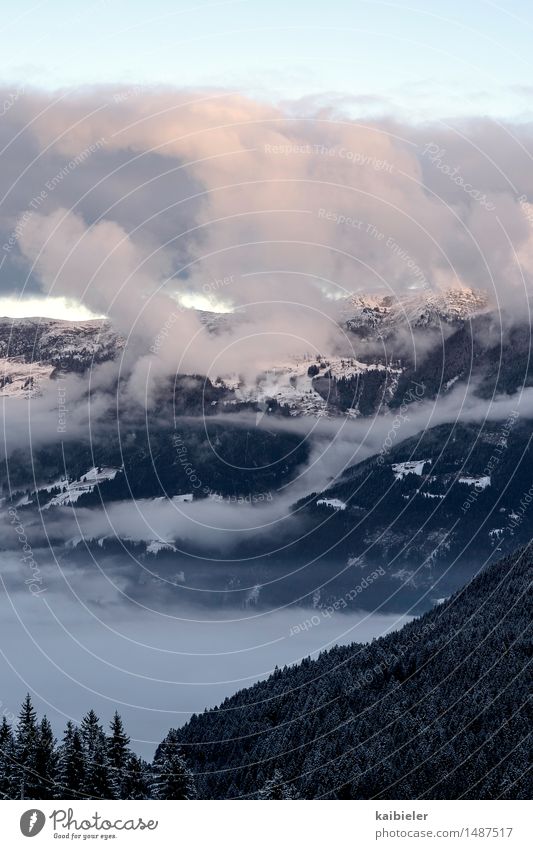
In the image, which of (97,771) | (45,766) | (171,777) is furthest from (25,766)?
(171,777)

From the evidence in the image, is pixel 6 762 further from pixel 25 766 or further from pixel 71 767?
pixel 71 767

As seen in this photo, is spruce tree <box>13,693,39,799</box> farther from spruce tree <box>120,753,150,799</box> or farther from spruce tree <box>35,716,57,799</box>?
spruce tree <box>120,753,150,799</box>

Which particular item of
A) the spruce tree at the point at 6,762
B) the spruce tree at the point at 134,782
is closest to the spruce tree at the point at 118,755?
the spruce tree at the point at 134,782

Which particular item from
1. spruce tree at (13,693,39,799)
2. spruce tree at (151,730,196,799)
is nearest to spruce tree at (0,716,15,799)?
spruce tree at (13,693,39,799)

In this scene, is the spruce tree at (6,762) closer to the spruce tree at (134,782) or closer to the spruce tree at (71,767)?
the spruce tree at (71,767)

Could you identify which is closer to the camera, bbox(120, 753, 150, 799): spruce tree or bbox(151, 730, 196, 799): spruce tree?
bbox(120, 753, 150, 799): spruce tree

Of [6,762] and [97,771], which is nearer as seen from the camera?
[97,771]
